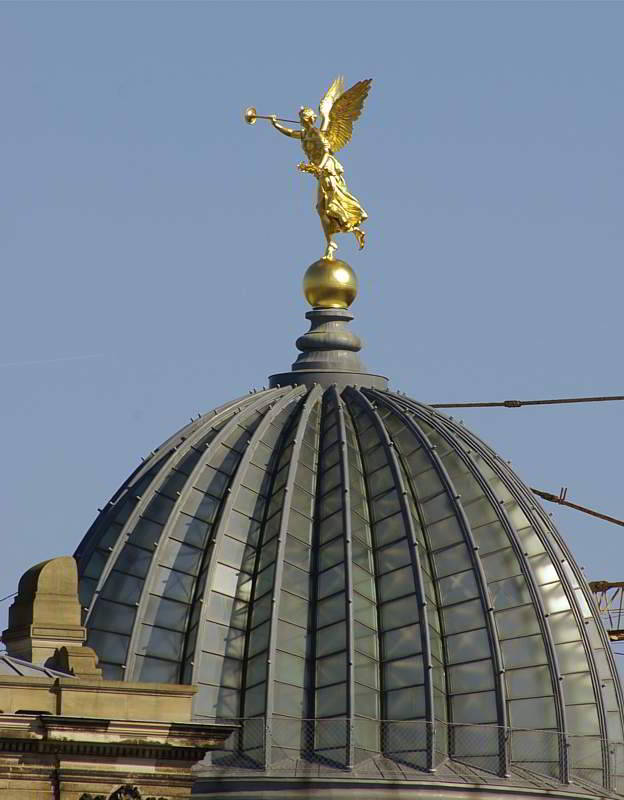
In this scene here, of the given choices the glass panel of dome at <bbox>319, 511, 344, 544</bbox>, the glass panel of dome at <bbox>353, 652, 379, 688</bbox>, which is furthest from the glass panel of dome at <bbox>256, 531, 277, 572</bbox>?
the glass panel of dome at <bbox>353, 652, 379, 688</bbox>

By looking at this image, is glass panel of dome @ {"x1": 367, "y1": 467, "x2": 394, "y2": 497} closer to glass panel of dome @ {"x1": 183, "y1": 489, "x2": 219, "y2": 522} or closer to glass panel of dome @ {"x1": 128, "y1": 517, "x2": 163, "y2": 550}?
glass panel of dome @ {"x1": 183, "y1": 489, "x2": 219, "y2": 522}

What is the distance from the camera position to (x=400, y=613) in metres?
107

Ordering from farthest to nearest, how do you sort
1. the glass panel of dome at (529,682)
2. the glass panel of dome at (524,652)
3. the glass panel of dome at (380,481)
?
the glass panel of dome at (380,481) → the glass panel of dome at (524,652) → the glass panel of dome at (529,682)

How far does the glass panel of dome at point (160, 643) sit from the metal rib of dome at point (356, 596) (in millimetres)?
67

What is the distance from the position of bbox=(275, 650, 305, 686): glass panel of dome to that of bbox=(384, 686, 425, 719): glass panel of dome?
2932mm

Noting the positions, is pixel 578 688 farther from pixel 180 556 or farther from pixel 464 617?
pixel 180 556

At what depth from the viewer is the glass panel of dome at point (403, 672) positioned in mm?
105750

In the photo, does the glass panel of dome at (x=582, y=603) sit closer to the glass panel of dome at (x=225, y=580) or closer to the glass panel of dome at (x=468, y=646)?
the glass panel of dome at (x=468, y=646)

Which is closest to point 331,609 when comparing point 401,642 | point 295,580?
point 295,580

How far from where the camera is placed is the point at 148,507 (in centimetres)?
10875

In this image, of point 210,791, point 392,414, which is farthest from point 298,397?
point 210,791

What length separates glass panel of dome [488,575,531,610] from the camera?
353ft

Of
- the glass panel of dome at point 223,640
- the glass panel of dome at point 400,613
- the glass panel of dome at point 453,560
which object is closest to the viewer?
the glass panel of dome at point 223,640

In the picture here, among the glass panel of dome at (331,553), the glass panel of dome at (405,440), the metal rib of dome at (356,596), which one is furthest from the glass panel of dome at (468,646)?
the glass panel of dome at (405,440)
